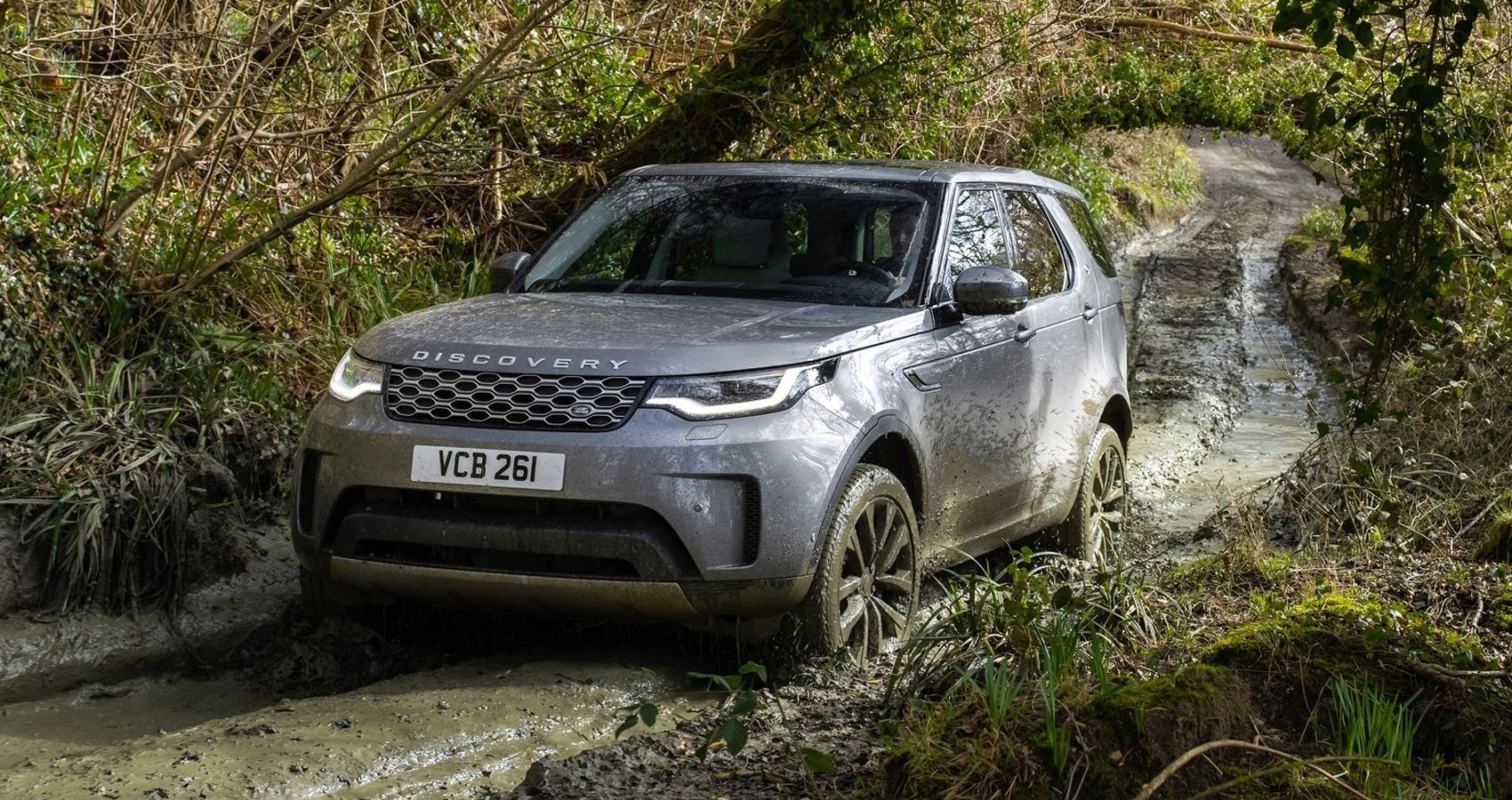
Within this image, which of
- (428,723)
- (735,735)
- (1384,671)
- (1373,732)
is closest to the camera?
(735,735)

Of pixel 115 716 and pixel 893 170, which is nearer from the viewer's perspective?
pixel 115 716

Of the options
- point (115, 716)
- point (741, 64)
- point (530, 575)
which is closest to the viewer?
point (530, 575)

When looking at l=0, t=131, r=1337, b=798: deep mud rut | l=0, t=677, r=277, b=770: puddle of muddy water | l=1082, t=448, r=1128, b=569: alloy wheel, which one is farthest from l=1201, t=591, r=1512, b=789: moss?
l=0, t=677, r=277, b=770: puddle of muddy water

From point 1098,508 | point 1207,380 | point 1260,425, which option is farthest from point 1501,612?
point 1207,380

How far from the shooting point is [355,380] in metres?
5.30

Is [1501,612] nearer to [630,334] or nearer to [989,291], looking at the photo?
[989,291]

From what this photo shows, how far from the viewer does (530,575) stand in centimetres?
497

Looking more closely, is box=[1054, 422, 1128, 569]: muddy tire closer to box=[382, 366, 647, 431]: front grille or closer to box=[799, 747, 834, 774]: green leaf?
box=[382, 366, 647, 431]: front grille

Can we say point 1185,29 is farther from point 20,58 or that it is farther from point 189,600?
point 189,600

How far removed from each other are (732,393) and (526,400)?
24.0 inches

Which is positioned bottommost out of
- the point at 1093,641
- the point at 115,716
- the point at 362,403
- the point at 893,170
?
the point at 115,716

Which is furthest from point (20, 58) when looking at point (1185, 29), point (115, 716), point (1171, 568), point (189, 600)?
point (1185, 29)

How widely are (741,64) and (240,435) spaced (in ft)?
15.3

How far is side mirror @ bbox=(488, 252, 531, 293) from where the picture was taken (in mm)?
6438
